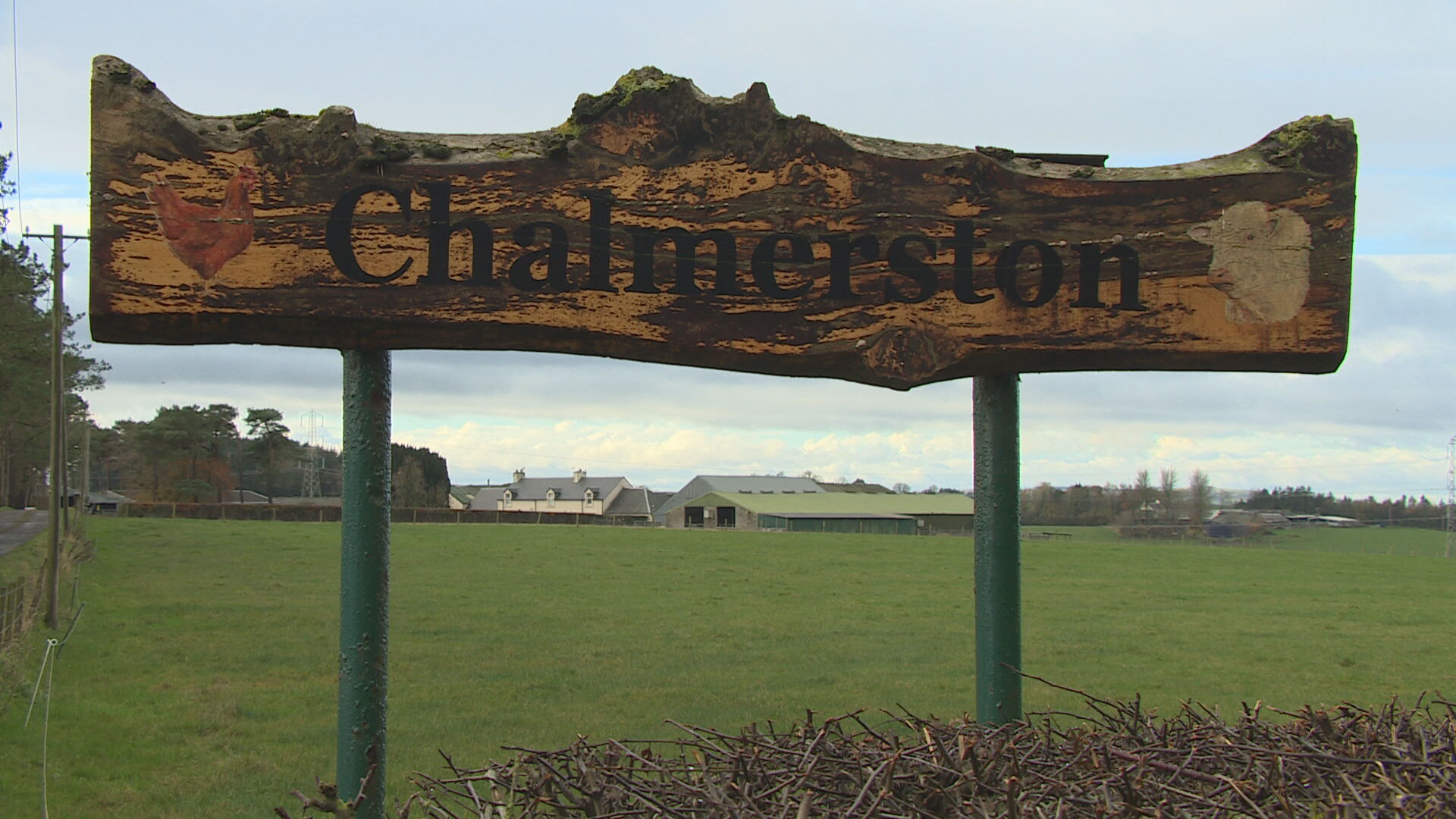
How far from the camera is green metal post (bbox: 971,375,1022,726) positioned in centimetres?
363

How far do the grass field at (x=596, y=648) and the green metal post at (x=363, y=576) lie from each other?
10.8ft

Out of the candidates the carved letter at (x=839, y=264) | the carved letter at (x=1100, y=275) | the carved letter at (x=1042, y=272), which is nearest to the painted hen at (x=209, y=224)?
the carved letter at (x=839, y=264)

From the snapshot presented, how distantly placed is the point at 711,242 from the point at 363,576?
1442 millimetres

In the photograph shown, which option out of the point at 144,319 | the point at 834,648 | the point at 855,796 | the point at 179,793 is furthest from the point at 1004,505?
the point at 834,648

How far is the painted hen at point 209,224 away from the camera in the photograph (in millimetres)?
3172

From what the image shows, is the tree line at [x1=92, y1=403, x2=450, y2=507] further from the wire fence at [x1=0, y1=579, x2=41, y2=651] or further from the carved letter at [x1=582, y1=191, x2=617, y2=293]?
the carved letter at [x1=582, y1=191, x2=617, y2=293]

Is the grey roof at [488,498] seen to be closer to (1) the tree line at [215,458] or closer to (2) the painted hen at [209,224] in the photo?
(1) the tree line at [215,458]

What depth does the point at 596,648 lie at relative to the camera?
715 inches

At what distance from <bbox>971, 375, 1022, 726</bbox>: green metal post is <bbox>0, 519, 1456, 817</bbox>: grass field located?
334 centimetres

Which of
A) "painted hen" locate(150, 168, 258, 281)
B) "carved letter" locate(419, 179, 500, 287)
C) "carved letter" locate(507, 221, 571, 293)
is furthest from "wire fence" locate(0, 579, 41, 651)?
"carved letter" locate(507, 221, 571, 293)

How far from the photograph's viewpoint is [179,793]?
998 cm

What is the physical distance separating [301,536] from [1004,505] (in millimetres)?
39173

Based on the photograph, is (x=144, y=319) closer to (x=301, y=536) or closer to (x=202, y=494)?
(x=301, y=536)

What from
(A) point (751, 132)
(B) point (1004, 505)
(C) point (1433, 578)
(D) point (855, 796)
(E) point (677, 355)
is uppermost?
(A) point (751, 132)
